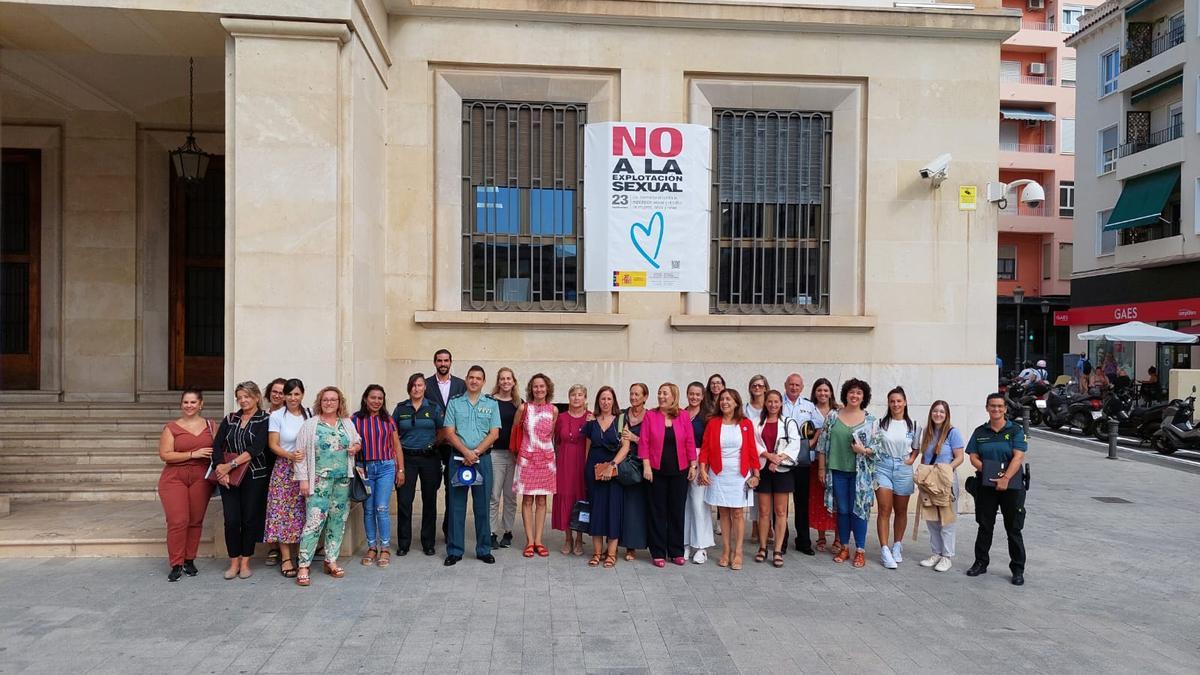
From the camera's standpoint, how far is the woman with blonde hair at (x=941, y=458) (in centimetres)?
759

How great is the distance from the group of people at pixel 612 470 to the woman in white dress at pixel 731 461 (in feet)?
0.04

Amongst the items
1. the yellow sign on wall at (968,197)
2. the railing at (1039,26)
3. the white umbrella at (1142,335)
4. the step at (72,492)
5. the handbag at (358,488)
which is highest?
the railing at (1039,26)

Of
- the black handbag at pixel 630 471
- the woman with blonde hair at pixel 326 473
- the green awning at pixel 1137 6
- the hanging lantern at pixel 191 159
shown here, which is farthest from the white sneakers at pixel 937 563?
the green awning at pixel 1137 6

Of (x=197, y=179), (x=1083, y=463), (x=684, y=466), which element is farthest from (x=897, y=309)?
(x=197, y=179)

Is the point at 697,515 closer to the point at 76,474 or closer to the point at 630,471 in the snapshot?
the point at 630,471

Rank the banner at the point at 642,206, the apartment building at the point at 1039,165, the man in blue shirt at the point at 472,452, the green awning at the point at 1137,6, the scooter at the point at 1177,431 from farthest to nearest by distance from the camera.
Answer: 1. the apartment building at the point at 1039,165
2. the green awning at the point at 1137,6
3. the scooter at the point at 1177,431
4. the banner at the point at 642,206
5. the man in blue shirt at the point at 472,452

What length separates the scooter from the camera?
53.0 ft

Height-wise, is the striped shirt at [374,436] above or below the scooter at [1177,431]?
above

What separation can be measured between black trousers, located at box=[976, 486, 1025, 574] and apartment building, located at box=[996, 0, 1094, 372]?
3895 centimetres

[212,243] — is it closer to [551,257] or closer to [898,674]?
[551,257]

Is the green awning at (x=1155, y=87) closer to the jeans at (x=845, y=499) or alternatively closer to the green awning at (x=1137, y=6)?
the green awning at (x=1137, y=6)

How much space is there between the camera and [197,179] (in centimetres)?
1079

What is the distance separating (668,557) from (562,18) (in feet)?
20.1

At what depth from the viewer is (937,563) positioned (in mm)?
7688
